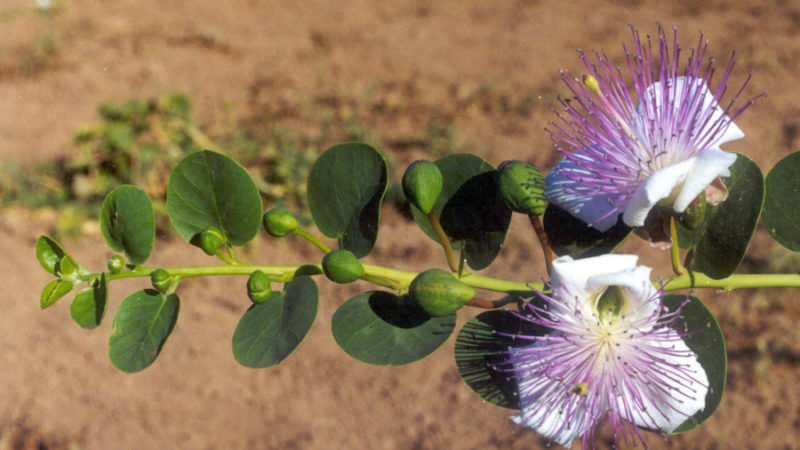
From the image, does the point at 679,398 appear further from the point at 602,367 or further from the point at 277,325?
the point at 277,325

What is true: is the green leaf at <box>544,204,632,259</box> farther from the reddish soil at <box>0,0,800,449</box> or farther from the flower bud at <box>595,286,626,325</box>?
the reddish soil at <box>0,0,800,449</box>

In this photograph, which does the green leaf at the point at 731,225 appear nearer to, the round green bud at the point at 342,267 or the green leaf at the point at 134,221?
the round green bud at the point at 342,267

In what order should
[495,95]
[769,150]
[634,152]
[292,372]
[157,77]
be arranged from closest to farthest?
[634,152], [292,372], [769,150], [495,95], [157,77]

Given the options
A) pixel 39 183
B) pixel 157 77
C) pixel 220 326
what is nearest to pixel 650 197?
pixel 220 326

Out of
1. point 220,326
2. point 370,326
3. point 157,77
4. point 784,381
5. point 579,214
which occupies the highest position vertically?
point 579,214

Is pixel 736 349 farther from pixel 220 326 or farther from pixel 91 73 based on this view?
pixel 91 73

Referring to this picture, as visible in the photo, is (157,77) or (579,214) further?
(157,77)

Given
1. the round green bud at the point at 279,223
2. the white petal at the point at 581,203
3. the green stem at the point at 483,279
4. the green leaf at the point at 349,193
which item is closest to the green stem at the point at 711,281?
the green stem at the point at 483,279
